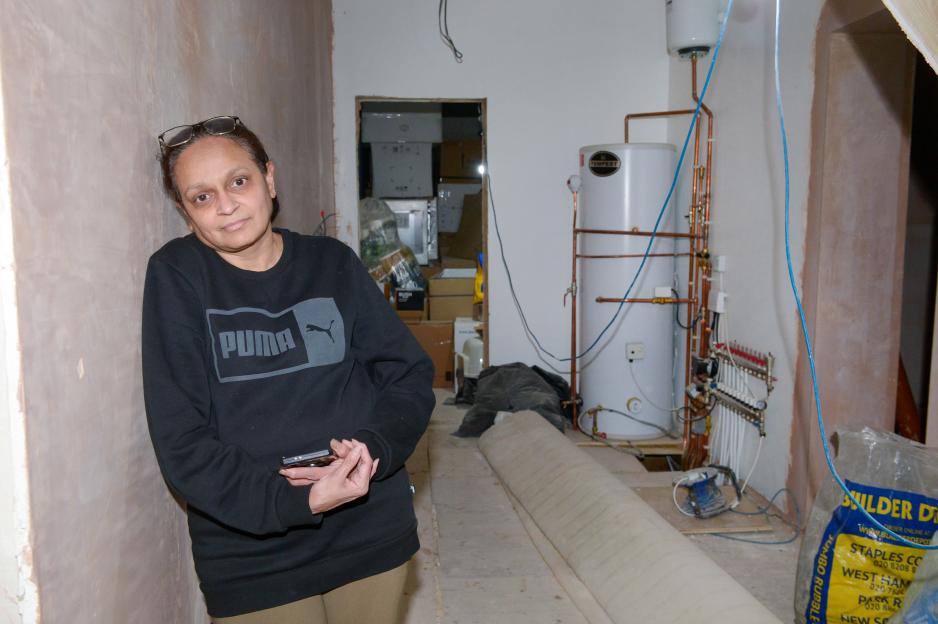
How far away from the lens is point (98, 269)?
1049 millimetres

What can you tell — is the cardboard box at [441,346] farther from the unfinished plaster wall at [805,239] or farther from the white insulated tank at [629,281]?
the unfinished plaster wall at [805,239]

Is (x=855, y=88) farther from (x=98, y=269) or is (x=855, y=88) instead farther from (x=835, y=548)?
(x=98, y=269)

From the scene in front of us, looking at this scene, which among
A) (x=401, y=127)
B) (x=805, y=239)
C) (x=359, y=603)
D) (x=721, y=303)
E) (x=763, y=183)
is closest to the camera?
(x=359, y=603)

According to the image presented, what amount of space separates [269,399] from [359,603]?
427 mm

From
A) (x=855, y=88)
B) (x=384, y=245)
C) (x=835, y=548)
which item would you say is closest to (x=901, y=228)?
(x=855, y=88)

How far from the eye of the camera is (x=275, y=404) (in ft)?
3.77

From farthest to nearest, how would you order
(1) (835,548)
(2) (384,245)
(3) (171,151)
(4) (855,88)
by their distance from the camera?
1. (2) (384,245)
2. (4) (855,88)
3. (1) (835,548)
4. (3) (171,151)

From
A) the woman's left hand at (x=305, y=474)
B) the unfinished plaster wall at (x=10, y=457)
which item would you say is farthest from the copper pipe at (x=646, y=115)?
the unfinished plaster wall at (x=10, y=457)

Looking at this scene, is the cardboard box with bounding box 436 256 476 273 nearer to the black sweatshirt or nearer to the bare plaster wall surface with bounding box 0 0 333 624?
the bare plaster wall surface with bounding box 0 0 333 624

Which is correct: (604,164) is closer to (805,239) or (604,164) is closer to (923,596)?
(805,239)

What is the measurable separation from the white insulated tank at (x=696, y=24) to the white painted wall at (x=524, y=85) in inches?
24.3

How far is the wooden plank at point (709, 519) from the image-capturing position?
2.83 metres

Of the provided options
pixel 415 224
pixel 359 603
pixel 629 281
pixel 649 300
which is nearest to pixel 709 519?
pixel 649 300

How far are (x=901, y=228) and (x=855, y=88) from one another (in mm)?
564
